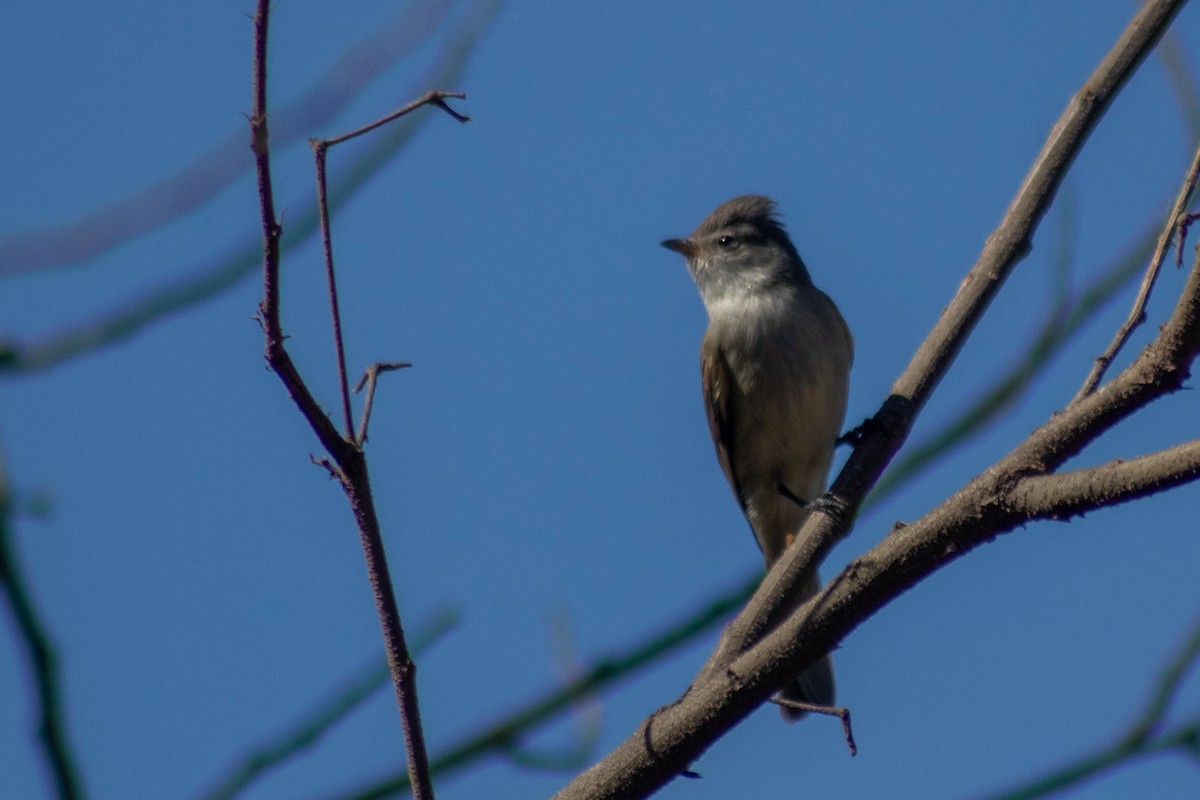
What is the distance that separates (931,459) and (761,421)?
9.96 feet

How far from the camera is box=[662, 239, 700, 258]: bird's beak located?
25.2 ft

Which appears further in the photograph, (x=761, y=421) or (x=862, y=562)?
(x=761, y=421)

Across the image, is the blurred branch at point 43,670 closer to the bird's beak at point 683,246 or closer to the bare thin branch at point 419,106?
the bare thin branch at point 419,106

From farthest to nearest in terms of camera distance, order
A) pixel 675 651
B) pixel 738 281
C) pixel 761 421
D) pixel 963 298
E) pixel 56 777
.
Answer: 1. pixel 738 281
2. pixel 761 421
3. pixel 963 298
4. pixel 675 651
5. pixel 56 777

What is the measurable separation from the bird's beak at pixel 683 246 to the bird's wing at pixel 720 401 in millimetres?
820

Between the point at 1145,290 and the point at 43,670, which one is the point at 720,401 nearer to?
the point at 1145,290

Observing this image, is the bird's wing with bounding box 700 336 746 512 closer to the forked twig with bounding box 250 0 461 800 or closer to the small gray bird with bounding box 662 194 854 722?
the small gray bird with bounding box 662 194 854 722

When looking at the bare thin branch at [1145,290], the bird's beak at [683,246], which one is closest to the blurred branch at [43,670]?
the bare thin branch at [1145,290]

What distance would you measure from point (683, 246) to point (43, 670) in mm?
6252

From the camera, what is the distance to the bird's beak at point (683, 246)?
302 inches

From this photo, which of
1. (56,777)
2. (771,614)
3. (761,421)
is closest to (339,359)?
(56,777)

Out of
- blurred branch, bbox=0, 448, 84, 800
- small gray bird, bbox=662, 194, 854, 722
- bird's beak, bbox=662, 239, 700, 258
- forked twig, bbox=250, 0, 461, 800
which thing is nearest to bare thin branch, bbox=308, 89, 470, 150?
forked twig, bbox=250, 0, 461, 800

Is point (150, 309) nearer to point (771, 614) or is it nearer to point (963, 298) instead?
point (771, 614)

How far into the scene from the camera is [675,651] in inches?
122
